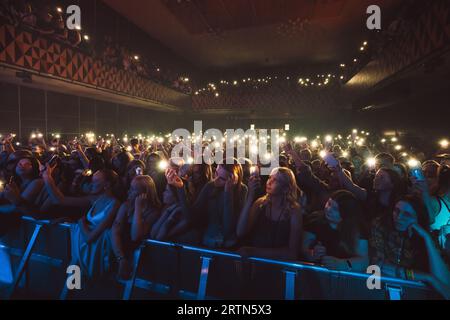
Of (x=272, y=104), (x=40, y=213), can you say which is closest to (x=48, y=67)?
(x=40, y=213)

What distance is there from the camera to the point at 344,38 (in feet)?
41.7

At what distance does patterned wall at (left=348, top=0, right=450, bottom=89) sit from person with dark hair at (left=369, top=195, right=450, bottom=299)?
4015mm

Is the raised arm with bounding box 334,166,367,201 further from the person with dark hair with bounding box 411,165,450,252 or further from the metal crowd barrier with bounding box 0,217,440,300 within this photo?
the metal crowd barrier with bounding box 0,217,440,300

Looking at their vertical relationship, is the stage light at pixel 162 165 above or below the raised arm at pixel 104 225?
above

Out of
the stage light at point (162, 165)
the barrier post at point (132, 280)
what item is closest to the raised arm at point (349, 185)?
the stage light at point (162, 165)

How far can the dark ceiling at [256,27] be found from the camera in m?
9.12

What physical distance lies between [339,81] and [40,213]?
1822 cm

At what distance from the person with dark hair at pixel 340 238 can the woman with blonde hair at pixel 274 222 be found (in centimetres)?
19

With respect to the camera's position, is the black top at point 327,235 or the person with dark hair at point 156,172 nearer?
the black top at point 327,235

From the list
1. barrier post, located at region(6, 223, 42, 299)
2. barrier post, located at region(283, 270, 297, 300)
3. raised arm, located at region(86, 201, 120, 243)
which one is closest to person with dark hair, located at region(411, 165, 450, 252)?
barrier post, located at region(283, 270, 297, 300)

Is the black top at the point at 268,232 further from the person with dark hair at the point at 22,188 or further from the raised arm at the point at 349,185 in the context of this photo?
the person with dark hair at the point at 22,188

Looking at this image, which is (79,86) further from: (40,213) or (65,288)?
(65,288)

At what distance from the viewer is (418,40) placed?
18.5 feet

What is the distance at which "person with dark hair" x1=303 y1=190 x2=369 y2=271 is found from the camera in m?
2.14
